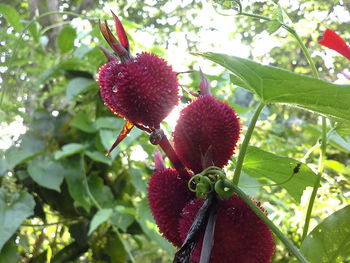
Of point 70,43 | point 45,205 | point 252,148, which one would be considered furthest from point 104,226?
point 252,148

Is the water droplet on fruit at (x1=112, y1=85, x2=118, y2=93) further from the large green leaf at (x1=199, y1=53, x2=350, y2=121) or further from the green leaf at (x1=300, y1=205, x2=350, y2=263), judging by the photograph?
the green leaf at (x1=300, y1=205, x2=350, y2=263)

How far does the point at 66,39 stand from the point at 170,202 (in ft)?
2.84

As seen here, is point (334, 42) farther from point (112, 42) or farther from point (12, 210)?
point (12, 210)

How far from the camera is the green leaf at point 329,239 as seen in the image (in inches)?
12.4

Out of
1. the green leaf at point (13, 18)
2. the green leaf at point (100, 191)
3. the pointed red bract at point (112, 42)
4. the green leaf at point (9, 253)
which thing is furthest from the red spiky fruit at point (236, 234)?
the green leaf at point (13, 18)

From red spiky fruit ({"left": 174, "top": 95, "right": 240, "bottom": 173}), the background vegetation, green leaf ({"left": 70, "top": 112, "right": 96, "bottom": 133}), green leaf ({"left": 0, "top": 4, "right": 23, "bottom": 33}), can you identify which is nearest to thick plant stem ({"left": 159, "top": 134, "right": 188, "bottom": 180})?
red spiky fruit ({"left": 174, "top": 95, "right": 240, "bottom": 173})

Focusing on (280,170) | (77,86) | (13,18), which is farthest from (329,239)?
(13,18)

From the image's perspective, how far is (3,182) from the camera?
81 centimetres

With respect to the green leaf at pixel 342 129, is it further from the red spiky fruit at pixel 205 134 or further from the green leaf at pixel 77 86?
the green leaf at pixel 77 86

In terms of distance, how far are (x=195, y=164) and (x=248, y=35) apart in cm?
121

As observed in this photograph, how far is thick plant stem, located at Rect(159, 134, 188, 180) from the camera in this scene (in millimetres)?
275

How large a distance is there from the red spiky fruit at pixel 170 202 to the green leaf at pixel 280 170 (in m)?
0.10

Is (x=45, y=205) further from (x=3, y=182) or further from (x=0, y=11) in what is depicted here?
(x=0, y=11)

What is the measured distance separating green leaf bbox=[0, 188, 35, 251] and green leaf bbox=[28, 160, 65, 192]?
0.05 meters
